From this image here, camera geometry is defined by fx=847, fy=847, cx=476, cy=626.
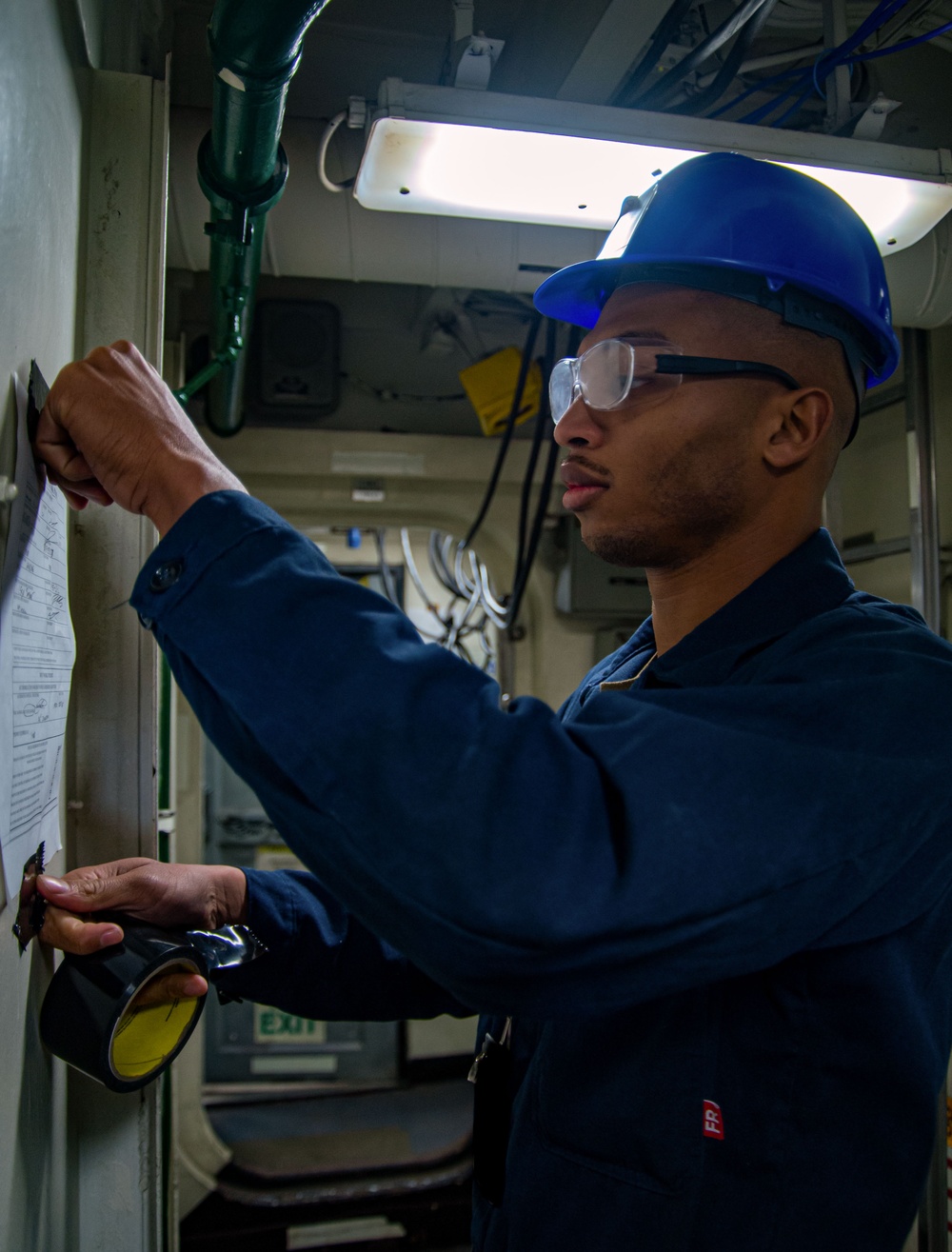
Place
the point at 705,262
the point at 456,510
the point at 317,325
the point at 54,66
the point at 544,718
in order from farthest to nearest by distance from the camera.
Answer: the point at 456,510, the point at 317,325, the point at 705,262, the point at 54,66, the point at 544,718

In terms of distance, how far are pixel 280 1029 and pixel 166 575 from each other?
4.67m

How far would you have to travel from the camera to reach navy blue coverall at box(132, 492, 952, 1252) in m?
0.60

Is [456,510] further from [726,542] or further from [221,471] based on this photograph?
[221,471]

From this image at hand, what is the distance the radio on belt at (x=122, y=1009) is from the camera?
0.81 meters

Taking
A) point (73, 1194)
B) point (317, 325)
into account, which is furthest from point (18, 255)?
point (317, 325)

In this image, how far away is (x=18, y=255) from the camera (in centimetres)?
72

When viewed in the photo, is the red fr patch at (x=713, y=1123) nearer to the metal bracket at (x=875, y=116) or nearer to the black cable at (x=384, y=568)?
the metal bracket at (x=875, y=116)

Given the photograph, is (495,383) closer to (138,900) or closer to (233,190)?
(233,190)

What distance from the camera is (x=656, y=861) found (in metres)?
0.61

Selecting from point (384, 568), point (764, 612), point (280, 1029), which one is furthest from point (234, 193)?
point (280, 1029)

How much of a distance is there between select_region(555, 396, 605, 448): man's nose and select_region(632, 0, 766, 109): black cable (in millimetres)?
917

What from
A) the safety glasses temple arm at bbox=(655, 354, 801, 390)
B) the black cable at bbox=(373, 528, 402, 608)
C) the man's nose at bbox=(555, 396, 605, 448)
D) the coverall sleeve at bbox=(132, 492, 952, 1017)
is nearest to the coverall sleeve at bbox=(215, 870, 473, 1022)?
the coverall sleeve at bbox=(132, 492, 952, 1017)

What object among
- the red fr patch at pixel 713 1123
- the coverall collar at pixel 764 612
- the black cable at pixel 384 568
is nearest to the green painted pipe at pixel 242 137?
the coverall collar at pixel 764 612

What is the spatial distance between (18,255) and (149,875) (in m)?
0.67
